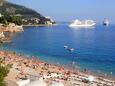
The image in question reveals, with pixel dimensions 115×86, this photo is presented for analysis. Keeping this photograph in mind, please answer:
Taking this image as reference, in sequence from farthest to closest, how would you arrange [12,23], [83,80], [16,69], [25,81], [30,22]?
[30,22]
[12,23]
[16,69]
[83,80]
[25,81]

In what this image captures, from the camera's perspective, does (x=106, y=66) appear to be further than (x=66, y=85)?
Yes

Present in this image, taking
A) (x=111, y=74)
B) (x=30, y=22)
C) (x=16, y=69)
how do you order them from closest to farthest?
(x=16, y=69) → (x=111, y=74) → (x=30, y=22)

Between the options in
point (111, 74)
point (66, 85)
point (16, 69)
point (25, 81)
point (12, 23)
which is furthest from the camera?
point (12, 23)

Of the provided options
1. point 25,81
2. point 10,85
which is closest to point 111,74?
point 25,81

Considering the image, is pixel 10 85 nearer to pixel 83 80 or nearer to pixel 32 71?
pixel 83 80

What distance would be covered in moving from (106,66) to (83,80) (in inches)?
537

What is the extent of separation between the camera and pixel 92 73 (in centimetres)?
4094

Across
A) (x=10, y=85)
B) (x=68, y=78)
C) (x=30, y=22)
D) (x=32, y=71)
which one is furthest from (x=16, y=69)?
(x=30, y=22)

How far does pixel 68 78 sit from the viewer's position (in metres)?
34.1

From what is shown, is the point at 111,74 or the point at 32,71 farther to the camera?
the point at 111,74

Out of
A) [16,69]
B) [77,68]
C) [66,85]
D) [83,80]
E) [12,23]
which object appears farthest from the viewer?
[12,23]

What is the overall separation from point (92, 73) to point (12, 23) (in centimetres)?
8122

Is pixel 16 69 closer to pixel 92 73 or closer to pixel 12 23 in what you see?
pixel 92 73

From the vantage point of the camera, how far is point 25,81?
29.2 m
